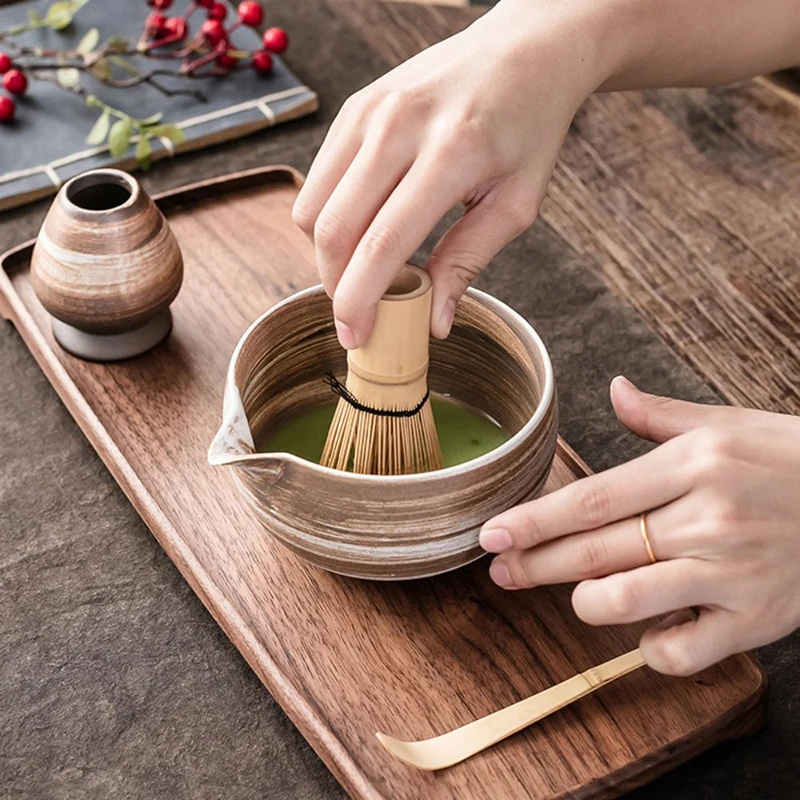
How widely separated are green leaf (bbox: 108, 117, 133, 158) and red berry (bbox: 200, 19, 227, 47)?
0.16 m

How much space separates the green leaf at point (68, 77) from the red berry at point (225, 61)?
0.47 ft

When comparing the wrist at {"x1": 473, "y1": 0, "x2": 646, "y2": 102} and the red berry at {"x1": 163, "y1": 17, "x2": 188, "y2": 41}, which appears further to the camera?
the red berry at {"x1": 163, "y1": 17, "x2": 188, "y2": 41}

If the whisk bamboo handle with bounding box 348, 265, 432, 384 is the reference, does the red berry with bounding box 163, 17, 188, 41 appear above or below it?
below

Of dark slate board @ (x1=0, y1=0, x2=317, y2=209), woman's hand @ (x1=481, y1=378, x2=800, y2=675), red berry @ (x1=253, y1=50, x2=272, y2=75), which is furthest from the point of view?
red berry @ (x1=253, y1=50, x2=272, y2=75)

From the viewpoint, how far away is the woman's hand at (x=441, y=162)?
1.93ft

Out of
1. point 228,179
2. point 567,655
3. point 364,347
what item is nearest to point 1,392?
point 228,179

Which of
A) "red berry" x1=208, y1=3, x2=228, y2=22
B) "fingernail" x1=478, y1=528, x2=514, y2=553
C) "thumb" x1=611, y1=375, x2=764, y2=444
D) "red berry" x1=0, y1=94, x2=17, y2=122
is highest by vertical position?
"thumb" x1=611, y1=375, x2=764, y2=444

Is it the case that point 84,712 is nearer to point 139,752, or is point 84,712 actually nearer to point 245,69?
point 139,752

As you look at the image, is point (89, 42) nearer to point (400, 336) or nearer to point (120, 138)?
point (120, 138)

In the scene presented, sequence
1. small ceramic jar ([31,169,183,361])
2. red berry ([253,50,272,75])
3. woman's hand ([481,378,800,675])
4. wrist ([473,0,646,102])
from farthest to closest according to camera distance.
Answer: red berry ([253,50,272,75]) < small ceramic jar ([31,169,183,361]) < wrist ([473,0,646,102]) < woman's hand ([481,378,800,675])

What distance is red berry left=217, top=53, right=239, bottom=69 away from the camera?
1159mm

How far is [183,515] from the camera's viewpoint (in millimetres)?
704

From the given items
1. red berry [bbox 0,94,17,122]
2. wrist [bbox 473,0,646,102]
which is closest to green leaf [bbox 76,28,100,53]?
red berry [bbox 0,94,17,122]

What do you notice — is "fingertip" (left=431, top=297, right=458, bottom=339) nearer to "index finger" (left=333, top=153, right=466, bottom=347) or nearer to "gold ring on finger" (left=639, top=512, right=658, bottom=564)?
"index finger" (left=333, top=153, right=466, bottom=347)
